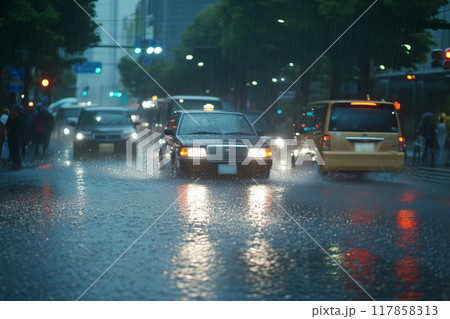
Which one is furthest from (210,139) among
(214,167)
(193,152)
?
(214,167)

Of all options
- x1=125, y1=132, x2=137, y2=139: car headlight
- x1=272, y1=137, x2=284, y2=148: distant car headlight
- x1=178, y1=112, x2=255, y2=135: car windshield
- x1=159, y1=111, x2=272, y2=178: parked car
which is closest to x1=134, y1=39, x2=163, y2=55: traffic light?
x1=272, y1=137, x2=284, y2=148: distant car headlight

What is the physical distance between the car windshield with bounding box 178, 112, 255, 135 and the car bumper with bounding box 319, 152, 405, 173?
1905mm

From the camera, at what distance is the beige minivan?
16.2 meters

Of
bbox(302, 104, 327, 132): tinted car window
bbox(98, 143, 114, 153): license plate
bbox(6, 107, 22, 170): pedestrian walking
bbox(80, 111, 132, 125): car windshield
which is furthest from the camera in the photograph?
bbox(80, 111, 132, 125): car windshield

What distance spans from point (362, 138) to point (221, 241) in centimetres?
851

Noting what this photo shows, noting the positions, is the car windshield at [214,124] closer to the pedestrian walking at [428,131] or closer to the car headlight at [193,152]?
the car headlight at [193,152]

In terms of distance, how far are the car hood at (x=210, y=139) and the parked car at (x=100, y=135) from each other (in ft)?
28.1

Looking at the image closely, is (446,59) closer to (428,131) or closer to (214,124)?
(428,131)

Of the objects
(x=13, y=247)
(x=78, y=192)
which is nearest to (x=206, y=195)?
(x=78, y=192)

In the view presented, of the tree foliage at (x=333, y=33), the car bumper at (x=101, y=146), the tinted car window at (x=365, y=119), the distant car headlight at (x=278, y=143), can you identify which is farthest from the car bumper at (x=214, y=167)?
the distant car headlight at (x=278, y=143)

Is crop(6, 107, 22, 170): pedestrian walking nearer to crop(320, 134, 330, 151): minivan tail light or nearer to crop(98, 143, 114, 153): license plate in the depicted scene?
crop(98, 143, 114, 153): license plate

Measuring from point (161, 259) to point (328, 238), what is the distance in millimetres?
2230
